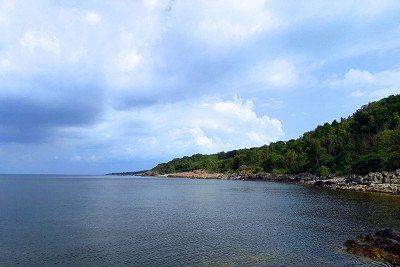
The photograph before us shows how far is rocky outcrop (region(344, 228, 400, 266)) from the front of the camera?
44.9m

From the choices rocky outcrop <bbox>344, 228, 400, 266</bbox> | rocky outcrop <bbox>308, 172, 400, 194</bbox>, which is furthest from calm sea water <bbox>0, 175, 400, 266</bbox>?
rocky outcrop <bbox>308, 172, 400, 194</bbox>

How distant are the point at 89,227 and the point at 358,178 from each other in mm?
114142

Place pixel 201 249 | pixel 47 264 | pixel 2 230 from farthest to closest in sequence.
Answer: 1. pixel 2 230
2. pixel 201 249
3. pixel 47 264

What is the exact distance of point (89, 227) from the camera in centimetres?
6462

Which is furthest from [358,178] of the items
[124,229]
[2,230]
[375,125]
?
[2,230]

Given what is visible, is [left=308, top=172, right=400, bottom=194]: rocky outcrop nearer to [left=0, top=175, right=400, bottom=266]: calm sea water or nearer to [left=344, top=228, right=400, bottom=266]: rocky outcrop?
[left=0, top=175, right=400, bottom=266]: calm sea water

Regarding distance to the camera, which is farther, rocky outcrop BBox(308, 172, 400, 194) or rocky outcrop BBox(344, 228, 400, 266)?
rocky outcrop BBox(308, 172, 400, 194)

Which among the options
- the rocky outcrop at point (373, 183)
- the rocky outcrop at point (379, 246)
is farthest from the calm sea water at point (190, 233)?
the rocky outcrop at point (373, 183)

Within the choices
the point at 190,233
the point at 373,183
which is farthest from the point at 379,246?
the point at 373,183

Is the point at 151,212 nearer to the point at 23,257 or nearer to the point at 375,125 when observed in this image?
the point at 23,257

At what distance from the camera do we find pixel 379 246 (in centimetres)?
4816

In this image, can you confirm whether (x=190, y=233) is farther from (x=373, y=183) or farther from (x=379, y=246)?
(x=373, y=183)

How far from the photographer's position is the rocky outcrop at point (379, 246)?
147ft

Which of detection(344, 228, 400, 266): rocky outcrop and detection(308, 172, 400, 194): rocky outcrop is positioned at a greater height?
detection(308, 172, 400, 194): rocky outcrop
